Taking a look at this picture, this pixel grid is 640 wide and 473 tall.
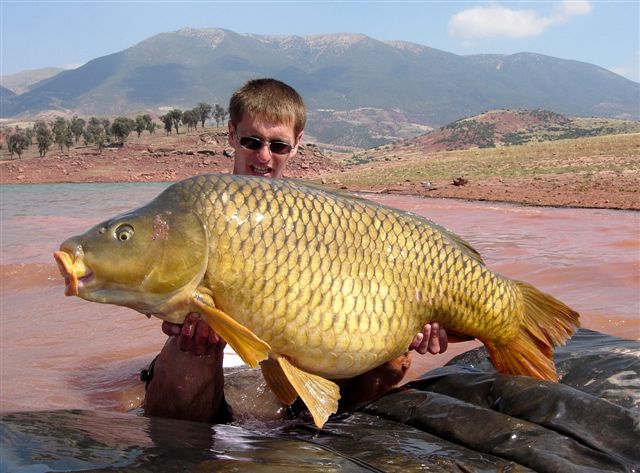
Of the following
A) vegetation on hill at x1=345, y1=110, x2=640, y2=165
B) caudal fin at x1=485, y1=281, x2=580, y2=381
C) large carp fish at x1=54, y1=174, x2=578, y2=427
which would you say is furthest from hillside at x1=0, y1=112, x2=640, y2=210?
large carp fish at x1=54, y1=174, x2=578, y2=427

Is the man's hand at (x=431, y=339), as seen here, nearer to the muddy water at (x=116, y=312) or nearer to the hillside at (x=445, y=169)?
the muddy water at (x=116, y=312)

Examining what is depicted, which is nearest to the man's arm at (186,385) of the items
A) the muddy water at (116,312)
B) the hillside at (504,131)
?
the muddy water at (116,312)

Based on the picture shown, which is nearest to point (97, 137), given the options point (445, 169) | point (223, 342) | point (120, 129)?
point (120, 129)

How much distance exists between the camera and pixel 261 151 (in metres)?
3.67

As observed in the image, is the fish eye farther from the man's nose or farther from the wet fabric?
the man's nose

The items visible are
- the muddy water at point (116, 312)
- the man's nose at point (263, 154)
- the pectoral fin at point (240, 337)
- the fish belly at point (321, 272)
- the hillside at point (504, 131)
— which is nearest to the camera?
the pectoral fin at point (240, 337)

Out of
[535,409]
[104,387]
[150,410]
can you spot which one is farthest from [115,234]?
[104,387]

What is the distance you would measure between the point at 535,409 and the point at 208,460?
1.32 meters

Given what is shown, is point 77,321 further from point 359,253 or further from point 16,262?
point 359,253

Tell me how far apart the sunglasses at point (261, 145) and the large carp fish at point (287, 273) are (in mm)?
1330

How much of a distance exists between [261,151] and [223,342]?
1.45 m

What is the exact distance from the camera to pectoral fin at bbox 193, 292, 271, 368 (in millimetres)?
1940

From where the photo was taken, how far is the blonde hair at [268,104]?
3750 millimetres

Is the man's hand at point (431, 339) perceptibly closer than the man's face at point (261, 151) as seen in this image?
Yes
